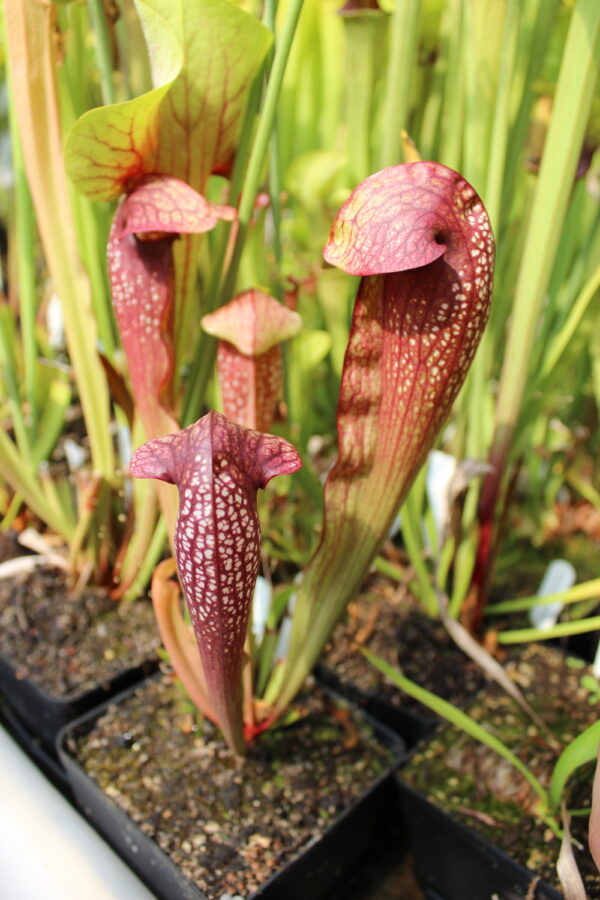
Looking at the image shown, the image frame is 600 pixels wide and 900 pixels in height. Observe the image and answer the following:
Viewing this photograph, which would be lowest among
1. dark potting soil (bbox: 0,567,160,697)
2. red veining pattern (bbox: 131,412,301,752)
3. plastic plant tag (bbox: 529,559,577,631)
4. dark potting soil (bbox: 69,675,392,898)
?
dark potting soil (bbox: 0,567,160,697)

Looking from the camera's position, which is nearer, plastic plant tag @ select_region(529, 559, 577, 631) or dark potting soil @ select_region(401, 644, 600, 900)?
dark potting soil @ select_region(401, 644, 600, 900)

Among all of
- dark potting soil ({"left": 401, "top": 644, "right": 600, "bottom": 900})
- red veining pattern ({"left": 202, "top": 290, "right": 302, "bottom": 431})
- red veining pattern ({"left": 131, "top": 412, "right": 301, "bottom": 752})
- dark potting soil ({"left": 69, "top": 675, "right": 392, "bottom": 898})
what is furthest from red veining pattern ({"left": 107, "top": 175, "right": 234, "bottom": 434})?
dark potting soil ({"left": 401, "top": 644, "right": 600, "bottom": 900})

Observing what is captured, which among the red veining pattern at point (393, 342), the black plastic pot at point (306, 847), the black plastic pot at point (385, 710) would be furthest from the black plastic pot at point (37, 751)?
the red veining pattern at point (393, 342)

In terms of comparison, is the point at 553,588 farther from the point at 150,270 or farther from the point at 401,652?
the point at 150,270

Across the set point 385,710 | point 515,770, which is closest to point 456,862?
point 515,770

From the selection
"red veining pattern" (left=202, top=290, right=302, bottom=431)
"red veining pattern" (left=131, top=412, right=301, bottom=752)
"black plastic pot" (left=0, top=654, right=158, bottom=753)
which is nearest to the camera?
"red veining pattern" (left=131, top=412, right=301, bottom=752)

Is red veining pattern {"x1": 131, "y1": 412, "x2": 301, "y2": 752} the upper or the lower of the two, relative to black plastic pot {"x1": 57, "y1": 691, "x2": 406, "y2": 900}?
upper

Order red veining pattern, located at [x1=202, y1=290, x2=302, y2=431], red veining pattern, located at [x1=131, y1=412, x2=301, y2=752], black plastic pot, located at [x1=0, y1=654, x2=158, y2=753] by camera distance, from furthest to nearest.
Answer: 1. black plastic pot, located at [x1=0, y1=654, x2=158, y2=753]
2. red veining pattern, located at [x1=202, y1=290, x2=302, y2=431]
3. red veining pattern, located at [x1=131, y1=412, x2=301, y2=752]

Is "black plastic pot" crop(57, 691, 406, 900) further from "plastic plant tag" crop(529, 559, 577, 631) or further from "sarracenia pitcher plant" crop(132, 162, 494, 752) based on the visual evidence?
"plastic plant tag" crop(529, 559, 577, 631)
